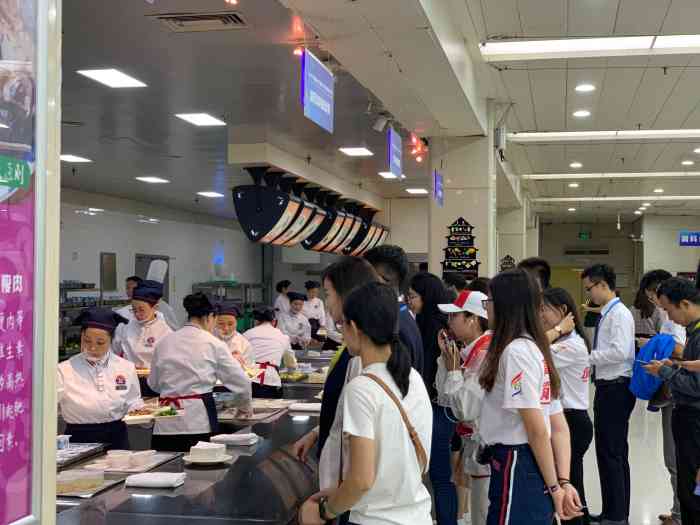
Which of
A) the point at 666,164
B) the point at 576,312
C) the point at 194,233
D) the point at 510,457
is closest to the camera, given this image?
the point at 510,457

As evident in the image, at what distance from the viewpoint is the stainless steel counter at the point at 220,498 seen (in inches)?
112

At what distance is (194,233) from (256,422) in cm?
1333

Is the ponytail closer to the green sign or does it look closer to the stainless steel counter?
the stainless steel counter

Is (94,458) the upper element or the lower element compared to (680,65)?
lower

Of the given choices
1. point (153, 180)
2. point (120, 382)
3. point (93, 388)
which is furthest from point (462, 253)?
point (153, 180)

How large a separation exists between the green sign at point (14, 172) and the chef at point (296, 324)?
33.2 feet

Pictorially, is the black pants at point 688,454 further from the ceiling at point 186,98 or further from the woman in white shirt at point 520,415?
the ceiling at point 186,98

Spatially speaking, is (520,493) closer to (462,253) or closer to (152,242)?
(462,253)

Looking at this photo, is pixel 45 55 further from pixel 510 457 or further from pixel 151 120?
pixel 151 120

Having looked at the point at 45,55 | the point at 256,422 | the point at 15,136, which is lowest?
the point at 256,422

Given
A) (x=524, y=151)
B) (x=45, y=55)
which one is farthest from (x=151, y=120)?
(x=45, y=55)

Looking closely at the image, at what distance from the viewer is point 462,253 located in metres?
8.20

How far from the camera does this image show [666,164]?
43.0 ft

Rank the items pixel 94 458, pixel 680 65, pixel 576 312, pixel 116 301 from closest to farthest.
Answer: pixel 94 458 → pixel 576 312 → pixel 680 65 → pixel 116 301
